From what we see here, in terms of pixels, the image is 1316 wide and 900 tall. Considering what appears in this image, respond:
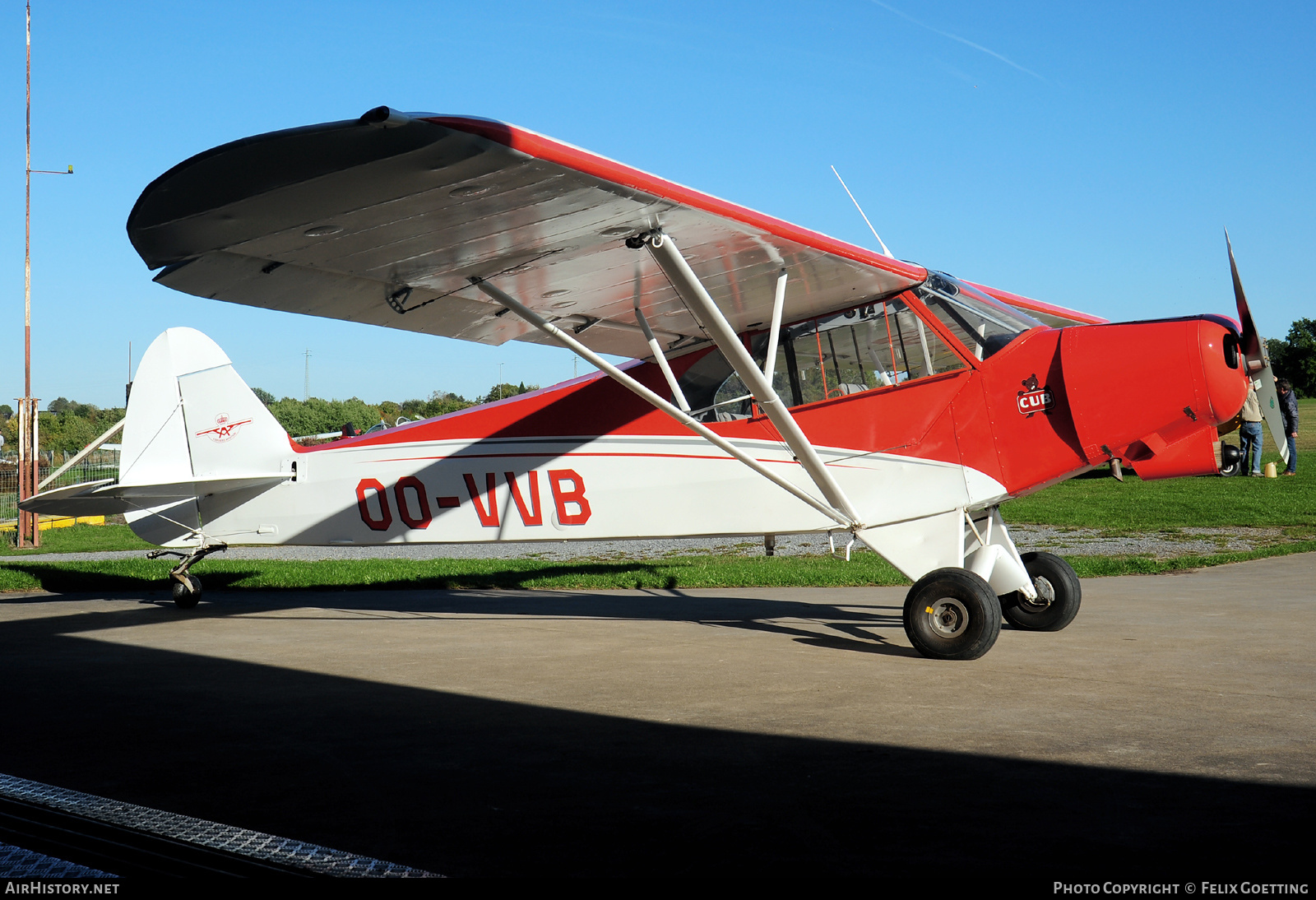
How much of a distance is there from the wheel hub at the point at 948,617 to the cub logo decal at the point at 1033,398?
137cm

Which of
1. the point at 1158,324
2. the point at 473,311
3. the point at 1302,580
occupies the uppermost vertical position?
the point at 473,311

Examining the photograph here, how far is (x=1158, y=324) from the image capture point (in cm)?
625

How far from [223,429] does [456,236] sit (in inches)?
212

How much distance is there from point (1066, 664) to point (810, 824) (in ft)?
11.0

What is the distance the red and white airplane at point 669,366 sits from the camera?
4.55 m

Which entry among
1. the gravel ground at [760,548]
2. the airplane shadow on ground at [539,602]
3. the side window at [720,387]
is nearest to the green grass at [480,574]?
the airplane shadow on ground at [539,602]

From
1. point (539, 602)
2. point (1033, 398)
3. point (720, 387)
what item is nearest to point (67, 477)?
point (539, 602)

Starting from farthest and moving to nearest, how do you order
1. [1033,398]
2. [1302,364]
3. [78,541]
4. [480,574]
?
→ [1302,364] < [78,541] < [480,574] < [1033,398]

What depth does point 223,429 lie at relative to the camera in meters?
9.59

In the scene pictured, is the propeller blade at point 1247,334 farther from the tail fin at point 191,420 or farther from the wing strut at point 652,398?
the tail fin at point 191,420

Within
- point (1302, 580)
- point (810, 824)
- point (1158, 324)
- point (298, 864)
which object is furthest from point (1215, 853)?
point (1302, 580)

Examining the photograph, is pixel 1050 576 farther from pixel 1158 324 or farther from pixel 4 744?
pixel 4 744
